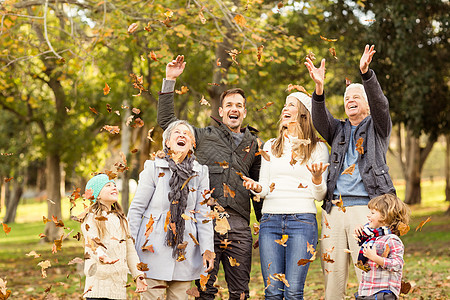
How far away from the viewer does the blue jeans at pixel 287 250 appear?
15.0 ft

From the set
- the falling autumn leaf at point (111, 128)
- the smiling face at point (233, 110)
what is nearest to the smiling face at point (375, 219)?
the smiling face at point (233, 110)

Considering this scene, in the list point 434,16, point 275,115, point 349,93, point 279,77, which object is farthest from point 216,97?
point 349,93

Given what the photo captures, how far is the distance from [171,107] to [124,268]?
57.0 inches

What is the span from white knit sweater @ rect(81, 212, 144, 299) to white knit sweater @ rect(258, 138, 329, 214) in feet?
3.70

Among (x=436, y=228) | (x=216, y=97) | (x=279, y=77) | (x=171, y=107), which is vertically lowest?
(x=436, y=228)

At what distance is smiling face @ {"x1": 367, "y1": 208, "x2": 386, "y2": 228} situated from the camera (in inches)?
168

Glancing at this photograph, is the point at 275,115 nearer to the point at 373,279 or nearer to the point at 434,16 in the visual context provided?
the point at 434,16

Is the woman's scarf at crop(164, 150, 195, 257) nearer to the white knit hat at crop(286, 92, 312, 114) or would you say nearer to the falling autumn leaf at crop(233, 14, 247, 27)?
the white knit hat at crop(286, 92, 312, 114)

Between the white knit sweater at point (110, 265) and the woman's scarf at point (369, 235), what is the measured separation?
1.64 meters

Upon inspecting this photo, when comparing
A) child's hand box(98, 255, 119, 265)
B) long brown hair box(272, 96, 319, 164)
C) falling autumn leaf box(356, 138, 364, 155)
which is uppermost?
long brown hair box(272, 96, 319, 164)

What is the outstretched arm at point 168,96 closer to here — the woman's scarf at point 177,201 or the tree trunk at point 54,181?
the woman's scarf at point 177,201

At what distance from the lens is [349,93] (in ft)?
15.7

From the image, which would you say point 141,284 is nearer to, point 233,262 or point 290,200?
point 233,262

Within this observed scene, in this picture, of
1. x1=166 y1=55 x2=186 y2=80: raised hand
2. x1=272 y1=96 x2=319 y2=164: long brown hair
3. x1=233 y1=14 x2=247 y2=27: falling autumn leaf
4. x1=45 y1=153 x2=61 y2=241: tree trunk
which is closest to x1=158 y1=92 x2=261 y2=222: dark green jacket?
x1=166 y1=55 x2=186 y2=80: raised hand
